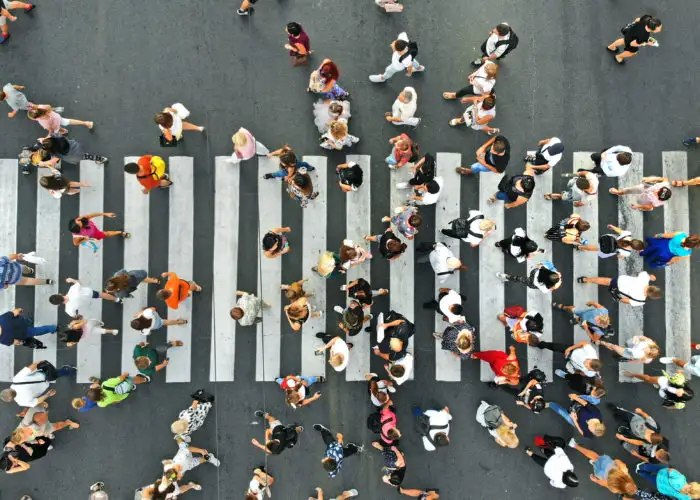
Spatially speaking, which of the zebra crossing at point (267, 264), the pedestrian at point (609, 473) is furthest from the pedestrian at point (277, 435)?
the pedestrian at point (609, 473)

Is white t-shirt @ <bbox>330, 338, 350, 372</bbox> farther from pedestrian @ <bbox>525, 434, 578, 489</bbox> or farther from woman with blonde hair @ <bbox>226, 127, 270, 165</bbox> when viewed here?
pedestrian @ <bbox>525, 434, 578, 489</bbox>

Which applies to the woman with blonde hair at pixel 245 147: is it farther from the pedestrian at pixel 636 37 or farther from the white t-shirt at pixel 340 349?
the pedestrian at pixel 636 37

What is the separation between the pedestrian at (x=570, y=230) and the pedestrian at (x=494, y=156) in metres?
1.48

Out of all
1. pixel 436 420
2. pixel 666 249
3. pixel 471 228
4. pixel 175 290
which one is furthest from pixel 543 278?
pixel 175 290

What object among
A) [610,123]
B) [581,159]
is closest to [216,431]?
[581,159]

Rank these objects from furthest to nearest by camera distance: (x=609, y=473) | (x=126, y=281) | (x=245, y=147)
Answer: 1. (x=245, y=147)
2. (x=609, y=473)
3. (x=126, y=281)

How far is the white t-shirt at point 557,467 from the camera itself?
7586 mm

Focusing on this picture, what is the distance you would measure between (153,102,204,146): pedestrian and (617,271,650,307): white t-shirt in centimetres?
787

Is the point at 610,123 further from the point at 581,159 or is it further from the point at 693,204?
the point at 693,204

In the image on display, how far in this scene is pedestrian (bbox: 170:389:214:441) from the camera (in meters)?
7.80

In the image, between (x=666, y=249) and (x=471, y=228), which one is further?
(x=666, y=249)

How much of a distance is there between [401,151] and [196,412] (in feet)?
19.0

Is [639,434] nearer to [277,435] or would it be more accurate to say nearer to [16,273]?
[277,435]

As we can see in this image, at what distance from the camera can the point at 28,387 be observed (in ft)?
24.8
